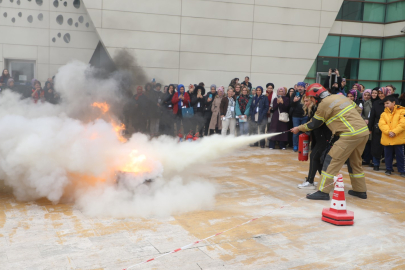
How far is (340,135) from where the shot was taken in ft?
20.1

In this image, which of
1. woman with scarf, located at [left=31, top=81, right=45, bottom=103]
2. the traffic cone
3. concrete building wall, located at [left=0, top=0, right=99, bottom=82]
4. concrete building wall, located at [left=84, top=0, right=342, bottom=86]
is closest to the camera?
the traffic cone

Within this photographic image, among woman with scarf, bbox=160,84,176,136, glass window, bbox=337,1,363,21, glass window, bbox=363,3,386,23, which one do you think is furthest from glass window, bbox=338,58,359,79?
woman with scarf, bbox=160,84,176,136

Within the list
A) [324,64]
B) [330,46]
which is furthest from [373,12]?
[324,64]

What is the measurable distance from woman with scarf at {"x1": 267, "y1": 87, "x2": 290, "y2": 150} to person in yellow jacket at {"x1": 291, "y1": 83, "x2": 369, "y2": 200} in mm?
5107

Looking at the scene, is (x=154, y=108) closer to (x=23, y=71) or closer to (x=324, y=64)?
(x=23, y=71)

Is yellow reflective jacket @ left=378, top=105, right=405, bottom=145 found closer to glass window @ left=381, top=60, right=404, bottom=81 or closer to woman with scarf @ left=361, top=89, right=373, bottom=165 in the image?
woman with scarf @ left=361, top=89, right=373, bottom=165

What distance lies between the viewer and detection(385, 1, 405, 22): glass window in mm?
17984

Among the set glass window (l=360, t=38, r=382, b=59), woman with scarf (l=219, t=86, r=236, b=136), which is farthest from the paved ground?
A: glass window (l=360, t=38, r=382, b=59)

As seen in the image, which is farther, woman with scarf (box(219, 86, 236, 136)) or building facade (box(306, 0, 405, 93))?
building facade (box(306, 0, 405, 93))

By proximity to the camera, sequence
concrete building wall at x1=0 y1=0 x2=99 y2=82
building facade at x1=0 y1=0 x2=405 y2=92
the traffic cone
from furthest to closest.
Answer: building facade at x1=0 y1=0 x2=405 y2=92, concrete building wall at x1=0 y1=0 x2=99 y2=82, the traffic cone

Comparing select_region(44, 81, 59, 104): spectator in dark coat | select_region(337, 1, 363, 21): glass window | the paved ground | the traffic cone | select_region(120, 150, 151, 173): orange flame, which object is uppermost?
select_region(337, 1, 363, 21): glass window

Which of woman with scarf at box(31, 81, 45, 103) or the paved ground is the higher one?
woman with scarf at box(31, 81, 45, 103)

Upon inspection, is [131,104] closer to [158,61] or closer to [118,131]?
[118,131]

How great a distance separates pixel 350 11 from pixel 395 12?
2.20 m
